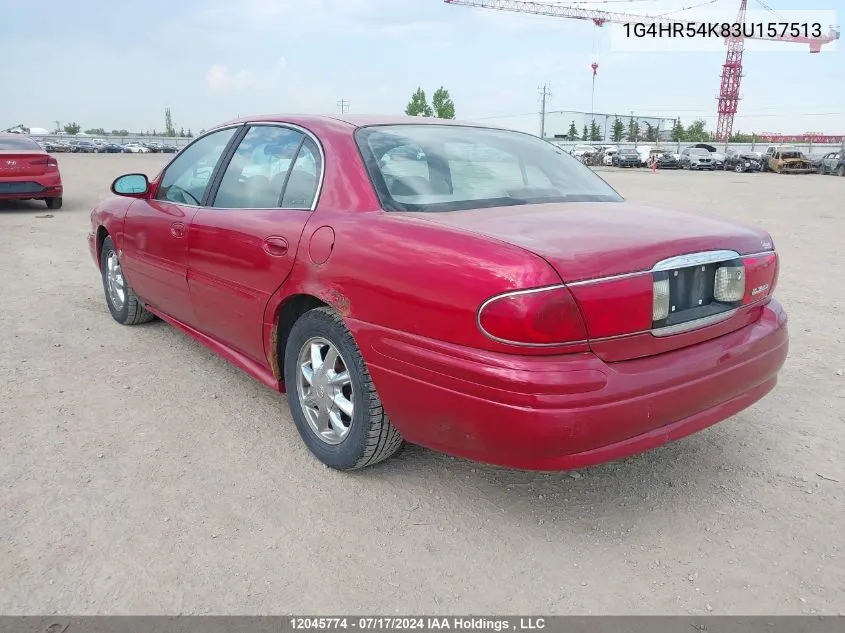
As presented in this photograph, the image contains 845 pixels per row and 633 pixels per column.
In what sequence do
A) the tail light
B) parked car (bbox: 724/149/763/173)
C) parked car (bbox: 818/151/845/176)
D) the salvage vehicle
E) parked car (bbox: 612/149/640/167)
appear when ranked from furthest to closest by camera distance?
parked car (bbox: 612/149/640/167), parked car (bbox: 724/149/763/173), the salvage vehicle, parked car (bbox: 818/151/845/176), the tail light

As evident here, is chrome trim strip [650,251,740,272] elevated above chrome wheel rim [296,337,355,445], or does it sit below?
above

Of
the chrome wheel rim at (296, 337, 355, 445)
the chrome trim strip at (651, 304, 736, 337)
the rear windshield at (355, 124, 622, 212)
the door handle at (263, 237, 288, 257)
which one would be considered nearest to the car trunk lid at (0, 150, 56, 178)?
the door handle at (263, 237, 288, 257)

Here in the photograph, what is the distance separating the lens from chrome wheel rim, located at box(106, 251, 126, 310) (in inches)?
196

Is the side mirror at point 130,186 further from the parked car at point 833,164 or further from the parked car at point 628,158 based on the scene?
the parked car at point 628,158

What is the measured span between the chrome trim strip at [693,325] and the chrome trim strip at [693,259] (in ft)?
0.67

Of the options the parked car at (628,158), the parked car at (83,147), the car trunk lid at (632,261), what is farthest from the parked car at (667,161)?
the parked car at (83,147)

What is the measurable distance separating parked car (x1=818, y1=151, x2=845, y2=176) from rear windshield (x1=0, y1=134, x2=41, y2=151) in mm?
34530

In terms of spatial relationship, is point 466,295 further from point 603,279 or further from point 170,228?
point 170,228

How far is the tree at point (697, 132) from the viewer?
3546 inches

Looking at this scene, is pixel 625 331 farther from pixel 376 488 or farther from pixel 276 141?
pixel 276 141

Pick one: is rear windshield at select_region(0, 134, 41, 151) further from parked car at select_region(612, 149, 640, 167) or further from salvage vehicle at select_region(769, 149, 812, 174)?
parked car at select_region(612, 149, 640, 167)

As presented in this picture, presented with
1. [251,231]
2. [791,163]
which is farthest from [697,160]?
[251,231]

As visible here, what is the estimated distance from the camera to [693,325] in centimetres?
243

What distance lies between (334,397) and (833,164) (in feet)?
123
